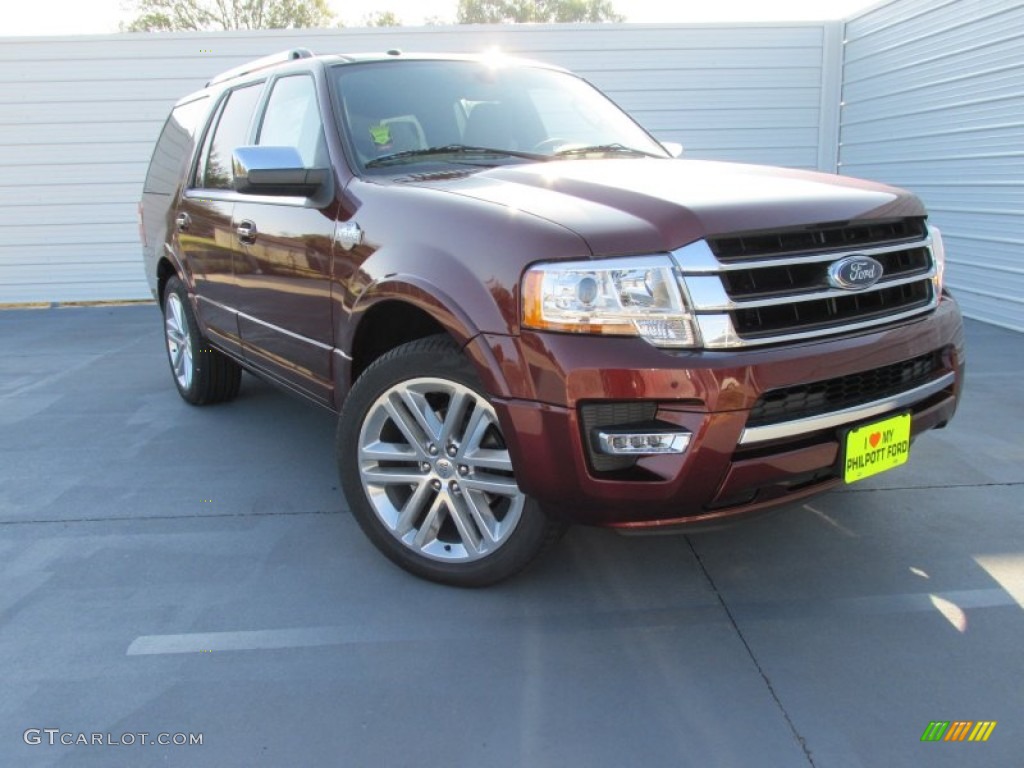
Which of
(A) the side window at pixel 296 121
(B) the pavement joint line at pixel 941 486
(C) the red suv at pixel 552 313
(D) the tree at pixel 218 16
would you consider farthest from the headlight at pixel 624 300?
(D) the tree at pixel 218 16

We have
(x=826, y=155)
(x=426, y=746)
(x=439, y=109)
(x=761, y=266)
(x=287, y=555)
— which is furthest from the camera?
(x=826, y=155)

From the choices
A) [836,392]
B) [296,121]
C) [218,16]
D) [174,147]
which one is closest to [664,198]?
[836,392]

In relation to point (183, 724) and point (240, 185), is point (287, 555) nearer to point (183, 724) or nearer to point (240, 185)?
point (183, 724)

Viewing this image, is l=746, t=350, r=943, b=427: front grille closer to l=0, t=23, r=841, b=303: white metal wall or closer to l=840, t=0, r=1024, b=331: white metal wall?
l=840, t=0, r=1024, b=331: white metal wall

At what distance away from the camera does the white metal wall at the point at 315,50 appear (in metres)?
9.62

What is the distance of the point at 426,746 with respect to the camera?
212cm

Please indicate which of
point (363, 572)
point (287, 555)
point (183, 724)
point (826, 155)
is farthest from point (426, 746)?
point (826, 155)

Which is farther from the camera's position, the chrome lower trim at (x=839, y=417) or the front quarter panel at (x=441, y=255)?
the front quarter panel at (x=441, y=255)

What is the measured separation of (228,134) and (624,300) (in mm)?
3012

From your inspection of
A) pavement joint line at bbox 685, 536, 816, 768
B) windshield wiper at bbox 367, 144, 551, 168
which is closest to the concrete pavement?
pavement joint line at bbox 685, 536, 816, 768

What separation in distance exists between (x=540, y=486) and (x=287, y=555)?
1357 mm

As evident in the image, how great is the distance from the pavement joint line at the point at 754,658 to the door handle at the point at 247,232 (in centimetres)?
236

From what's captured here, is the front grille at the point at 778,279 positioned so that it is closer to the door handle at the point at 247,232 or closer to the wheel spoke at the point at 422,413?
the wheel spoke at the point at 422,413

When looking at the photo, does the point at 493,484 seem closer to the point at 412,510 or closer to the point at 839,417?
the point at 412,510
